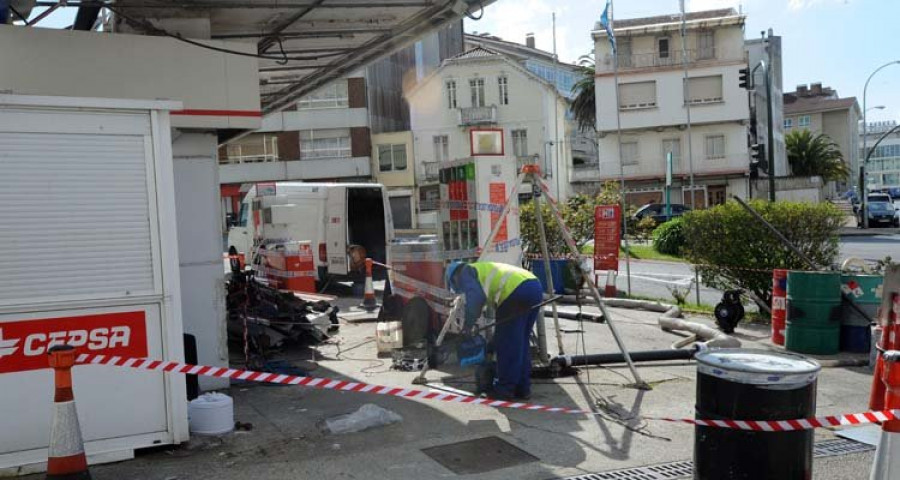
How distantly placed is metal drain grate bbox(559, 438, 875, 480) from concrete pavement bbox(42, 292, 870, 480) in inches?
4.2

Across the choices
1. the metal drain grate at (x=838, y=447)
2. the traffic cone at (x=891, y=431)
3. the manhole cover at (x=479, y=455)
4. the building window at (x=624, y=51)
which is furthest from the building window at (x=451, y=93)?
the traffic cone at (x=891, y=431)

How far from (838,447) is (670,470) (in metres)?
1.48

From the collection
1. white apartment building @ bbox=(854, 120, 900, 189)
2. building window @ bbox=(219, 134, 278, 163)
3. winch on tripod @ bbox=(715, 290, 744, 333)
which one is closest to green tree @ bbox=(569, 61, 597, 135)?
building window @ bbox=(219, 134, 278, 163)

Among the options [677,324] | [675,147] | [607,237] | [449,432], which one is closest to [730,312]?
[677,324]

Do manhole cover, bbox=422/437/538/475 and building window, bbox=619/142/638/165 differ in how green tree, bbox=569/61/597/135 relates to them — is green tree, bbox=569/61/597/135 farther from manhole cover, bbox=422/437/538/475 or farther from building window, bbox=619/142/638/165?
manhole cover, bbox=422/437/538/475

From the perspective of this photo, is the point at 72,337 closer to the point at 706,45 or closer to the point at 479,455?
A: the point at 479,455

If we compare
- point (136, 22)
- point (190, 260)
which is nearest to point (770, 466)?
point (190, 260)

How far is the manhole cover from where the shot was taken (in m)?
5.43

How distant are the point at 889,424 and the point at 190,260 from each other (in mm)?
6336

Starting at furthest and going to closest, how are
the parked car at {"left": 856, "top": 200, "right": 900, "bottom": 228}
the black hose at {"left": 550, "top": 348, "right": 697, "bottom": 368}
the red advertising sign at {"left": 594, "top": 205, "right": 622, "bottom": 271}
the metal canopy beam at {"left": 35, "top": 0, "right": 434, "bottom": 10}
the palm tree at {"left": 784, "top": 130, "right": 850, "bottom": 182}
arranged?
1. the palm tree at {"left": 784, "top": 130, "right": 850, "bottom": 182}
2. the parked car at {"left": 856, "top": 200, "right": 900, "bottom": 228}
3. the red advertising sign at {"left": 594, "top": 205, "right": 622, "bottom": 271}
4. the black hose at {"left": 550, "top": 348, "right": 697, "bottom": 368}
5. the metal canopy beam at {"left": 35, "top": 0, "right": 434, "bottom": 10}

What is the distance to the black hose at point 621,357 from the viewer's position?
8.28 metres

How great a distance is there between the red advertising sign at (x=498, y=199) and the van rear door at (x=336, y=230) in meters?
9.33

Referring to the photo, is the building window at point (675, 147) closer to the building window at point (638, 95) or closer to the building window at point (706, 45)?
the building window at point (638, 95)

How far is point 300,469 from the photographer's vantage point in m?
5.34
